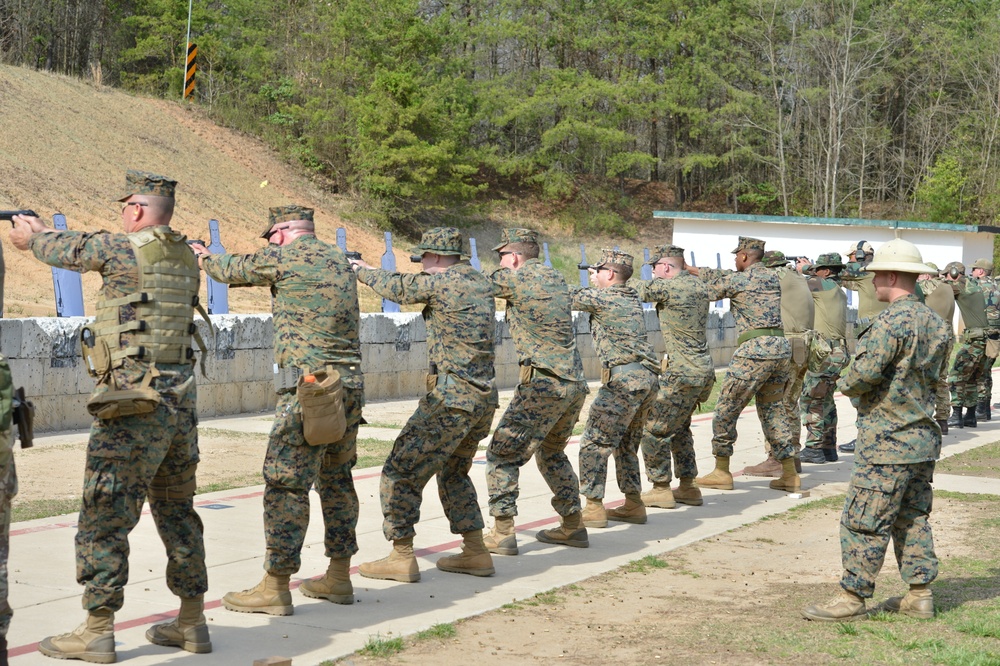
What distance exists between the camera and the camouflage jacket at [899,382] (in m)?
6.37

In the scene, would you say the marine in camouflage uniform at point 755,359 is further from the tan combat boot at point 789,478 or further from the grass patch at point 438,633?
the grass patch at point 438,633

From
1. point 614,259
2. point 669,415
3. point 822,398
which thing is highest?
point 614,259

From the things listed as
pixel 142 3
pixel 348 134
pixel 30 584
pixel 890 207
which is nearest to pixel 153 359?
pixel 30 584

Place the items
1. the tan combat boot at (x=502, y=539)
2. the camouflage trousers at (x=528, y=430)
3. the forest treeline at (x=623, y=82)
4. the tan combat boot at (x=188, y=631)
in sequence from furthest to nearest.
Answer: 1. the forest treeline at (x=623, y=82)
2. the tan combat boot at (x=502, y=539)
3. the camouflage trousers at (x=528, y=430)
4. the tan combat boot at (x=188, y=631)

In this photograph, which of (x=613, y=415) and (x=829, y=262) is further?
(x=829, y=262)

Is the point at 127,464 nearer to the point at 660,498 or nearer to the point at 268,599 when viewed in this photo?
the point at 268,599

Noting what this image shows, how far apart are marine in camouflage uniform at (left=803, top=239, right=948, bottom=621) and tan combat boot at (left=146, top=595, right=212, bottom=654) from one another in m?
3.30

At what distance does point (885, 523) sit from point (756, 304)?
14.3 feet

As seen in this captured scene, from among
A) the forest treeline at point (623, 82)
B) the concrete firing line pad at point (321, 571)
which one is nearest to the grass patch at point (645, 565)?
the concrete firing line pad at point (321, 571)

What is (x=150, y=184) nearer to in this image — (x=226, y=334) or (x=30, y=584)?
(x=30, y=584)

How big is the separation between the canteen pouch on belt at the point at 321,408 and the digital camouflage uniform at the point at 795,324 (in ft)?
20.3

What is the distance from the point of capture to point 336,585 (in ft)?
A: 21.3

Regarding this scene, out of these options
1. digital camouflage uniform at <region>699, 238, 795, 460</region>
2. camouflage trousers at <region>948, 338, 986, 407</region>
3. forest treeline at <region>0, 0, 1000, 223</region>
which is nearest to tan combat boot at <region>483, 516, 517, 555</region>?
digital camouflage uniform at <region>699, 238, 795, 460</region>

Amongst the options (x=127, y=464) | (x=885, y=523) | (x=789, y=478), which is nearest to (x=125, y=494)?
(x=127, y=464)
